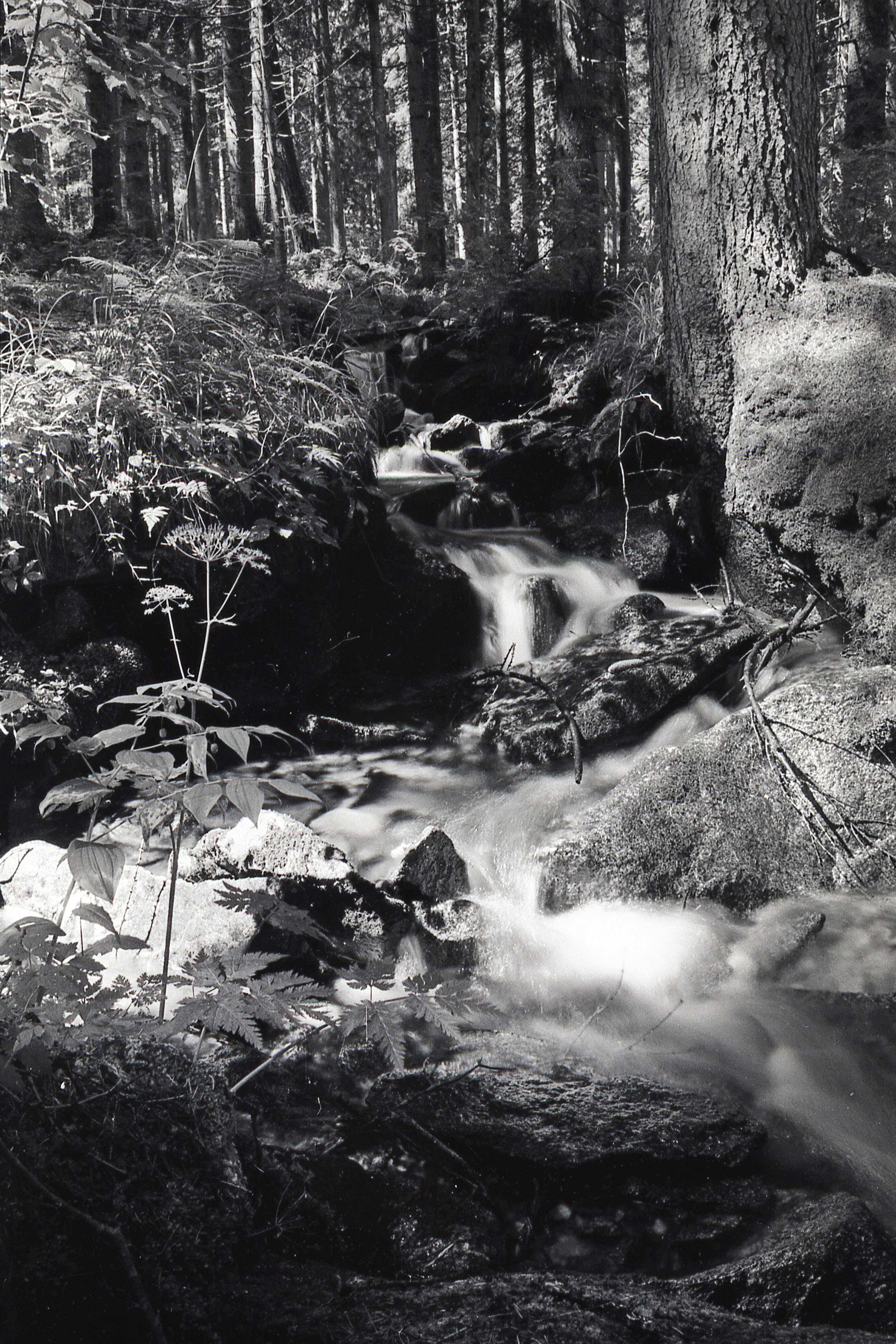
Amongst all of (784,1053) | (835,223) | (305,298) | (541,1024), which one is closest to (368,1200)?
(541,1024)

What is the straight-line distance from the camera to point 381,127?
17.5 metres

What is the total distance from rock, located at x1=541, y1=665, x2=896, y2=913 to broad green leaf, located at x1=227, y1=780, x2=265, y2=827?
8.48 feet

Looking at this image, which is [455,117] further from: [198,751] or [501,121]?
[198,751]

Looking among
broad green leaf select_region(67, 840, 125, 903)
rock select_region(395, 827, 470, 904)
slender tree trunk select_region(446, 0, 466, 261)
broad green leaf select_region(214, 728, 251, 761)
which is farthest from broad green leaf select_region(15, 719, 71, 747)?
slender tree trunk select_region(446, 0, 466, 261)

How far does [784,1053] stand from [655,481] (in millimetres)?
5405

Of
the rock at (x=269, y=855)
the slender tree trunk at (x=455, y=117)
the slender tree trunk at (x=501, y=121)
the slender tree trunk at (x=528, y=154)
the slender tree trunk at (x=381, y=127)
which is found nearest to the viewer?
the rock at (x=269, y=855)

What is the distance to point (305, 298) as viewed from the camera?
754 cm

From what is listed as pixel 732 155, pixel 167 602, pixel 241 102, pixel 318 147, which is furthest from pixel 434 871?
pixel 318 147

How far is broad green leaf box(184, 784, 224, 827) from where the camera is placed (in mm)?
1828

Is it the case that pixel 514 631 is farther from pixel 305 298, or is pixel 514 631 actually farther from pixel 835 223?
pixel 835 223

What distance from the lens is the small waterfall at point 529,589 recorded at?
22.7 ft

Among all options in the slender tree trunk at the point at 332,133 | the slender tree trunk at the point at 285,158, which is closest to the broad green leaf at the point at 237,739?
the slender tree trunk at the point at 285,158

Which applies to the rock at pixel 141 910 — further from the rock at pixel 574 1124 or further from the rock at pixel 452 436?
the rock at pixel 452 436

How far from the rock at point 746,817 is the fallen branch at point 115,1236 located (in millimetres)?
2744
